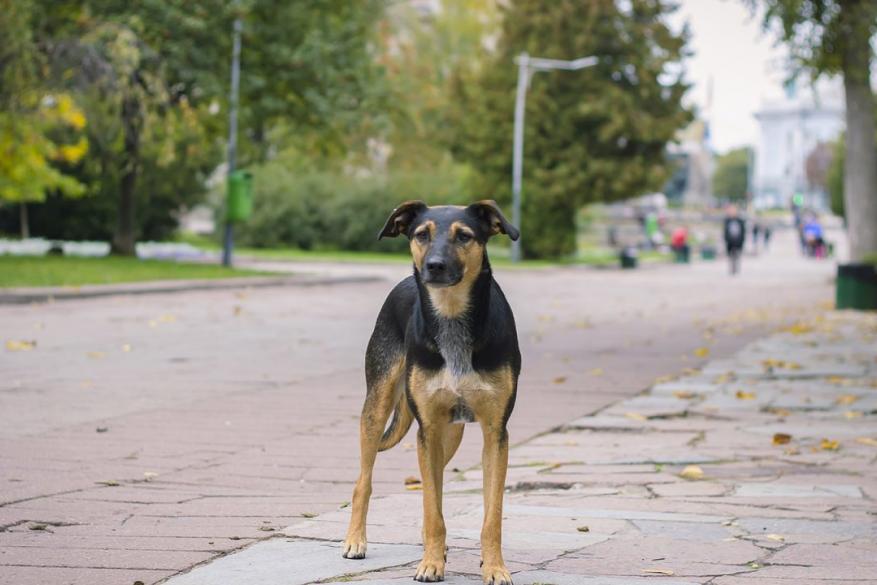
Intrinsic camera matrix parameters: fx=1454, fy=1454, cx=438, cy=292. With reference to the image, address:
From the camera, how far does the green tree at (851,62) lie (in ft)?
81.8

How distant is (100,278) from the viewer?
81.9 ft

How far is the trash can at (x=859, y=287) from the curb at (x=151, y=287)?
10.6m

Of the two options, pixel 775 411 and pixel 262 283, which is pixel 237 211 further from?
pixel 775 411

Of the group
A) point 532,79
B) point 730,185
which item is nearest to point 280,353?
point 532,79

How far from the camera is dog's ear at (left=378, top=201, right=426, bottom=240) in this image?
507 cm

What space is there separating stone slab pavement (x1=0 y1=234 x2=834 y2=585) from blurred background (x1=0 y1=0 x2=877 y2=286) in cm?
624

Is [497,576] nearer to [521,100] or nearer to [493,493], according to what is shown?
[493,493]

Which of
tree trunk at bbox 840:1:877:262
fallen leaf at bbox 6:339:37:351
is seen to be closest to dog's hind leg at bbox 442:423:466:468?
fallen leaf at bbox 6:339:37:351

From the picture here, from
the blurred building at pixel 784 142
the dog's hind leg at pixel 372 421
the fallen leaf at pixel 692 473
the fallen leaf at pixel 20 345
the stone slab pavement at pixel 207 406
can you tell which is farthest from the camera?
the blurred building at pixel 784 142

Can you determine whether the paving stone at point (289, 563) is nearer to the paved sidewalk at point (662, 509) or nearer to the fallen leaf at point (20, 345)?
the paved sidewalk at point (662, 509)

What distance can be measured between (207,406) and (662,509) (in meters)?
4.38

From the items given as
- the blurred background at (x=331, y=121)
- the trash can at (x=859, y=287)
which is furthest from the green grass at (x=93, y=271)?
the trash can at (x=859, y=287)

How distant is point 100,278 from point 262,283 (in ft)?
11.9

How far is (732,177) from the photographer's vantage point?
194 m
